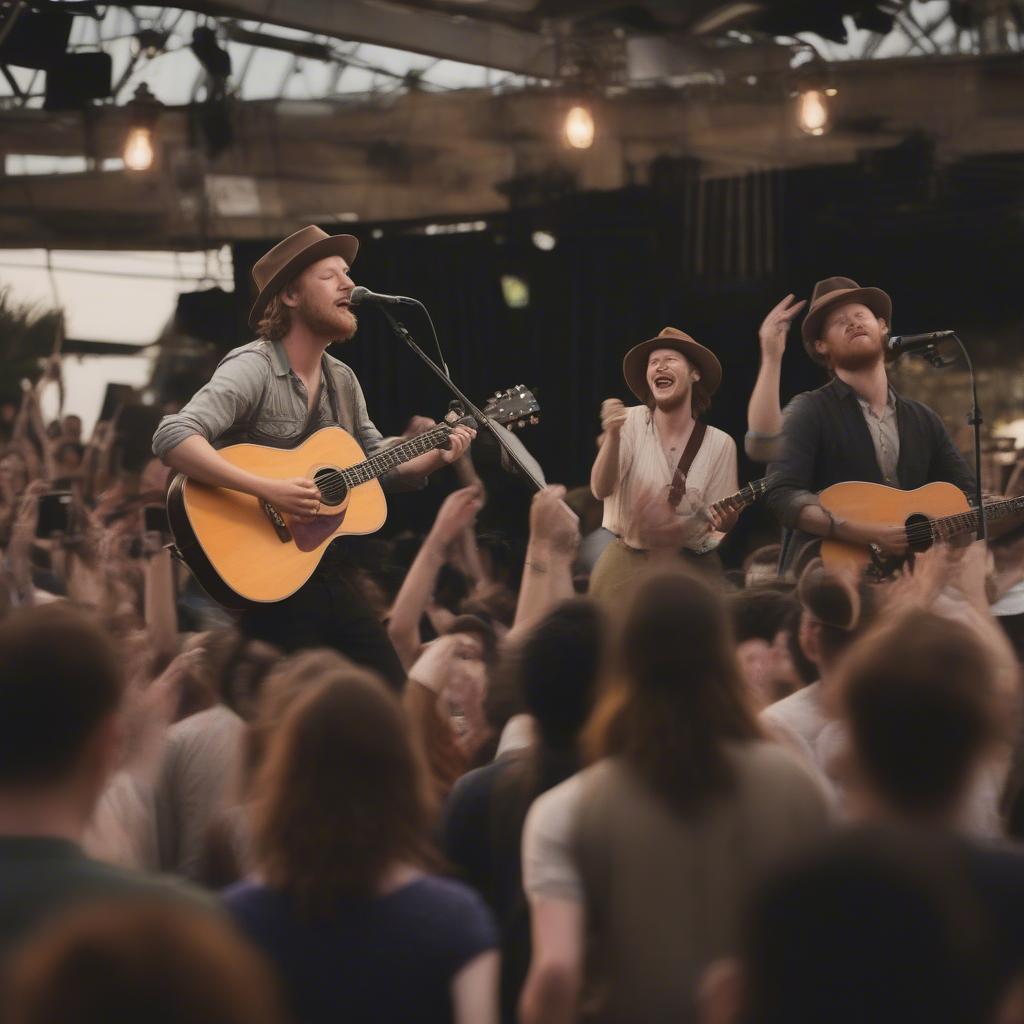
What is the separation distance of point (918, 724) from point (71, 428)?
8.21m

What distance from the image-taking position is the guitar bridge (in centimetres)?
486

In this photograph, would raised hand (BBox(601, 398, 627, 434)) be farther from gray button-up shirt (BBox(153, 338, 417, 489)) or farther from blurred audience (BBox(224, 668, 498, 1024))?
blurred audience (BBox(224, 668, 498, 1024))

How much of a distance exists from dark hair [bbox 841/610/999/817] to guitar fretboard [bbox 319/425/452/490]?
304cm

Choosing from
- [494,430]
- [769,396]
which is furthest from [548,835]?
[769,396]

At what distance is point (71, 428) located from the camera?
9594 millimetres

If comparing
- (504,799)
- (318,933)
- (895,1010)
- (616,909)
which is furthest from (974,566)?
(895,1010)

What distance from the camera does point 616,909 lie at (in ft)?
7.55

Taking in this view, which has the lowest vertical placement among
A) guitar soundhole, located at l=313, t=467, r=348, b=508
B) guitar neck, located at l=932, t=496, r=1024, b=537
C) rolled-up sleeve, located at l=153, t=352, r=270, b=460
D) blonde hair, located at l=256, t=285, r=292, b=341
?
guitar neck, located at l=932, t=496, r=1024, b=537

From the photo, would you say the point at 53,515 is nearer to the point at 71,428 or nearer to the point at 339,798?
the point at 71,428

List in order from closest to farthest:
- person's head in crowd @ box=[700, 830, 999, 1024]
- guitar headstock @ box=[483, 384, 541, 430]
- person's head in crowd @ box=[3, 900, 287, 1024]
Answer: person's head in crowd @ box=[3, 900, 287, 1024] → person's head in crowd @ box=[700, 830, 999, 1024] → guitar headstock @ box=[483, 384, 541, 430]

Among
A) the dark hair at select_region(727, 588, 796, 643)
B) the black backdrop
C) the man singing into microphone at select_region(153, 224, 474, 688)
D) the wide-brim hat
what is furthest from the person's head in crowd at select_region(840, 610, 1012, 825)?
the black backdrop

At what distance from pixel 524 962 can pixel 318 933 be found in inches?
27.7

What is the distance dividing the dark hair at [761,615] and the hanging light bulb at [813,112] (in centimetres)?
530

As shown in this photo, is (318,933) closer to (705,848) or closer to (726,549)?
(705,848)
